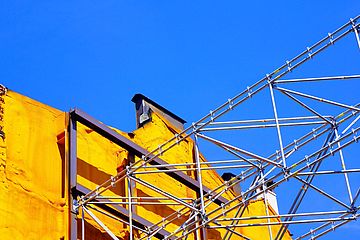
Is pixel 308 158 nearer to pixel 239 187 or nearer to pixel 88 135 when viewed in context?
pixel 88 135

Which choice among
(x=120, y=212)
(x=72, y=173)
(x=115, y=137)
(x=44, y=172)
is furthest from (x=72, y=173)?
(x=115, y=137)

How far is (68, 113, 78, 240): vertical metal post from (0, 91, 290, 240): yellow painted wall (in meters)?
0.11

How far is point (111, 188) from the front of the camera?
1642 cm

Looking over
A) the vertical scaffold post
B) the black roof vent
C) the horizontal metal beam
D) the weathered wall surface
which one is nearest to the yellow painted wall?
the weathered wall surface

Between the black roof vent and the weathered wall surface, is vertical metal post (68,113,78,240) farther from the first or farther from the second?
the black roof vent

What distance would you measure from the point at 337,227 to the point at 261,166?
2344 mm

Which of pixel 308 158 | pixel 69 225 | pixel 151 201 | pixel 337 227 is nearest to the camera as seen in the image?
pixel 308 158

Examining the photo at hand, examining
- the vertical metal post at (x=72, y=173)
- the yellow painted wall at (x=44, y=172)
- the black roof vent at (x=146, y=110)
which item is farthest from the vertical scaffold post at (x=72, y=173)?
the black roof vent at (x=146, y=110)

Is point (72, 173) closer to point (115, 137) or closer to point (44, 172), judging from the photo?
point (44, 172)

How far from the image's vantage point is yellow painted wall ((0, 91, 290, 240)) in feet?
46.6

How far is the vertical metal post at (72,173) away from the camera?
14.8 metres

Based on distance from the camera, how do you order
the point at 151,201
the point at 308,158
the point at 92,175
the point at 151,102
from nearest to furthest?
the point at 308,158
the point at 92,175
the point at 151,201
the point at 151,102

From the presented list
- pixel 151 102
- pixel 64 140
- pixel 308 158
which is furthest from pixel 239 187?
pixel 308 158

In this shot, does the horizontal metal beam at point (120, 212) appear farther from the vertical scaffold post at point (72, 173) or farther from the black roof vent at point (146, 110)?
the black roof vent at point (146, 110)
